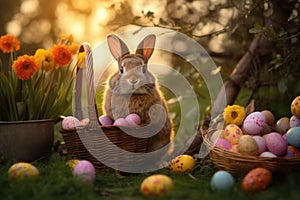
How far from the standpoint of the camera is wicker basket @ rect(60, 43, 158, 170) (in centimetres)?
207

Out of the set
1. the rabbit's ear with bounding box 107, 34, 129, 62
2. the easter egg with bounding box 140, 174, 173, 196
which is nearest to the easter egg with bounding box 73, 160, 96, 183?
the easter egg with bounding box 140, 174, 173, 196

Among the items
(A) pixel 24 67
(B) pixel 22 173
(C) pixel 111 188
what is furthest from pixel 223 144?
(A) pixel 24 67

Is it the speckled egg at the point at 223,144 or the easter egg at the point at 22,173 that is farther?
the speckled egg at the point at 223,144

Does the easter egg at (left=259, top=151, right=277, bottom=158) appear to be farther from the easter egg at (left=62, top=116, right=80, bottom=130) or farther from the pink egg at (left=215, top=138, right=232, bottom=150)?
the easter egg at (left=62, top=116, right=80, bottom=130)

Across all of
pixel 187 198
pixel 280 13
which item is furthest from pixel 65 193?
pixel 280 13

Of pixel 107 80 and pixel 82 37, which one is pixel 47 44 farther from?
pixel 107 80

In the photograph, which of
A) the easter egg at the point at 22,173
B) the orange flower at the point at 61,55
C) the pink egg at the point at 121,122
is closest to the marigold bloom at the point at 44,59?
the orange flower at the point at 61,55

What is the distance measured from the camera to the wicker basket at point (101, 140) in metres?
2.07

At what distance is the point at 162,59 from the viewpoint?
Answer: 404 cm

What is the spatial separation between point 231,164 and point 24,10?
5.30m

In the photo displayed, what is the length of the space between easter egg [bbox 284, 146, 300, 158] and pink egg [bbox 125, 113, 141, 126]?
2.53 ft

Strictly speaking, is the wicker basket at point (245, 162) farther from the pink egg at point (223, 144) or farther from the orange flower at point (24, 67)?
the orange flower at point (24, 67)

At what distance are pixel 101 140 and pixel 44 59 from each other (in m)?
0.73

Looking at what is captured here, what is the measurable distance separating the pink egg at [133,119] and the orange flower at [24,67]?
1.97 feet
